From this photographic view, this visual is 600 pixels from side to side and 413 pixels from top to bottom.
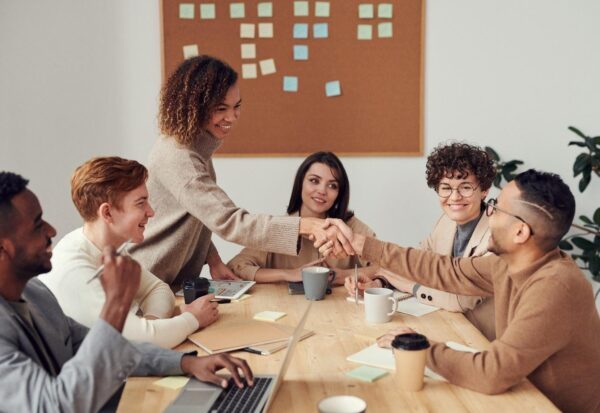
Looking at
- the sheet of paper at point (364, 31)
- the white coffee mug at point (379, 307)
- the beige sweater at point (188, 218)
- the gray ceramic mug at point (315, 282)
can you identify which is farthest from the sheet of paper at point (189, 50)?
the white coffee mug at point (379, 307)

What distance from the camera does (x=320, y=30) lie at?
11.4 feet

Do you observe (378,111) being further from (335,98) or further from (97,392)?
(97,392)

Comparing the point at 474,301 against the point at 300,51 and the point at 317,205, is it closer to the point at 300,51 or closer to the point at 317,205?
the point at 317,205

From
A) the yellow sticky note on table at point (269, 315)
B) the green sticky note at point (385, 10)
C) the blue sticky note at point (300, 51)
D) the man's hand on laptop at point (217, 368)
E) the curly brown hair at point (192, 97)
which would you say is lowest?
the yellow sticky note on table at point (269, 315)

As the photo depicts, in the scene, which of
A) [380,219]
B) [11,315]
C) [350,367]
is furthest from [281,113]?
[11,315]

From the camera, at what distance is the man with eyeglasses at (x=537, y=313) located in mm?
1350

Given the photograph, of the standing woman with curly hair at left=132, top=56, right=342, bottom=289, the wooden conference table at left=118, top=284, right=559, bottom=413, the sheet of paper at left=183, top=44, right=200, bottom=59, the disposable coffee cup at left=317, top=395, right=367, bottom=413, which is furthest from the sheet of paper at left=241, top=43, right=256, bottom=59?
the disposable coffee cup at left=317, top=395, right=367, bottom=413

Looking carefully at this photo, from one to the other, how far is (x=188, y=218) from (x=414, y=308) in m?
0.85

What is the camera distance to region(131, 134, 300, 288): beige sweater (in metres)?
2.08

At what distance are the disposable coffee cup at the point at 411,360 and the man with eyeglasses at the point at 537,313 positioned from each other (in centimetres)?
7

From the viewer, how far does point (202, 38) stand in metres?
3.46

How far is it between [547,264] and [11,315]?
1.19 metres

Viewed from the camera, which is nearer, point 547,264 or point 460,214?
point 547,264

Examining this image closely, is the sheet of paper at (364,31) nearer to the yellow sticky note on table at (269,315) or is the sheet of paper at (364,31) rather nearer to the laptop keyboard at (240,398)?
the yellow sticky note on table at (269,315)
